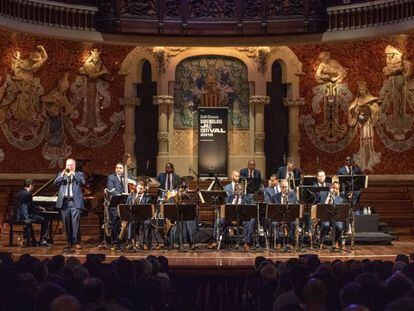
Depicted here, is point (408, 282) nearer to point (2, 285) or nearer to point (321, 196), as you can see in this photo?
point (2, 285)

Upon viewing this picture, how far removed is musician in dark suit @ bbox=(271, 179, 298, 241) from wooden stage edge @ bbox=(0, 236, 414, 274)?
818 millimetres

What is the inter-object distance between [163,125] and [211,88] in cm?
181

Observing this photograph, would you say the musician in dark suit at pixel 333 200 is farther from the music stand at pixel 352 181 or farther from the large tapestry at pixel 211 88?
the large tapestry at pixel 211 88

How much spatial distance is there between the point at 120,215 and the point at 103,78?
26.4ft

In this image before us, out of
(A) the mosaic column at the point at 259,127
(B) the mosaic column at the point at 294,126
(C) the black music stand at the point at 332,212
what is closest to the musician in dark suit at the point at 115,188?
(C) the black music stand at the point at 332,212

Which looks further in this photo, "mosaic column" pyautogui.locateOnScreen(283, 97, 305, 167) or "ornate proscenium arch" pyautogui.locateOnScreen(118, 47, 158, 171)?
"mosaic column" pyautogui.locateOnScreen(283, 97, 305, 167)

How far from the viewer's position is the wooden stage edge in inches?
470

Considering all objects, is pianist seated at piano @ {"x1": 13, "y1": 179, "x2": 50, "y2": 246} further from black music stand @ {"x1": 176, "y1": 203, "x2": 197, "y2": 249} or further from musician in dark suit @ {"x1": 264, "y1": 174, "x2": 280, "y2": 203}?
musician in dark suit @ {"x1": 264, "y1": 174, "x2": 280, "y2": 203}

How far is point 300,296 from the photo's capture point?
6.59 m

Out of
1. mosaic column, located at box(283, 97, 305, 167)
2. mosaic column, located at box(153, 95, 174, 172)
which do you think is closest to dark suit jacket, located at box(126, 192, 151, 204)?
mosaic column, located at box(153, 95, 174, 172)

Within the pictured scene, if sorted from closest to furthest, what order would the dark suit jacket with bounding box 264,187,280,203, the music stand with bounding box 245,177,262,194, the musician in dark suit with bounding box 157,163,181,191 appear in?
the dark suit jacket with bounding box 264,187,280,203, the music stand with bounding box 245,177,262,194, the musician in dark suit with bounding box 157,163,181,191

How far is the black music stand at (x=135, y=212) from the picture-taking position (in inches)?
586

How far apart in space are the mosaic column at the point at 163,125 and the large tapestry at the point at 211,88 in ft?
1.36

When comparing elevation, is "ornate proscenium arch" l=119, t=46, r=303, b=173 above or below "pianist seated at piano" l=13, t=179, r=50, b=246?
above
